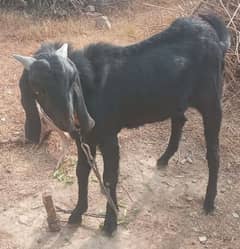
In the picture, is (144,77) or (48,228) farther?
(48,228)

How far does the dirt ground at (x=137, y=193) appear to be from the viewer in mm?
3760

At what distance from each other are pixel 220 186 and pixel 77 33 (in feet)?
9.89

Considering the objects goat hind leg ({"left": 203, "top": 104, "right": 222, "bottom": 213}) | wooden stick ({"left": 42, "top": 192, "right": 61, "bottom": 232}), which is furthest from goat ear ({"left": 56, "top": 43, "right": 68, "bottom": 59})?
goat hind leg ({"left": 203, "top": 104, "right": 222, "bottom": 213})

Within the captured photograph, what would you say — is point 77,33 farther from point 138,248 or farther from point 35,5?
point 138,248

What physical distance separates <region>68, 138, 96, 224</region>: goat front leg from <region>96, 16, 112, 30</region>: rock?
3290 millimetres

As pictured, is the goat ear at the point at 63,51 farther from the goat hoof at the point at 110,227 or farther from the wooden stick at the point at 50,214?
the goat hoof at the point at 110,227

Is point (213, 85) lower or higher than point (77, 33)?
higher

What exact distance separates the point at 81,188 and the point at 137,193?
60 centimetres

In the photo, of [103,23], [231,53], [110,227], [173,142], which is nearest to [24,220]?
[110,227]

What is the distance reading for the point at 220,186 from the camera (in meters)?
4.30

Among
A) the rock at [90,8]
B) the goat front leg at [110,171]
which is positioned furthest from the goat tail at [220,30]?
the rock at [90,8]

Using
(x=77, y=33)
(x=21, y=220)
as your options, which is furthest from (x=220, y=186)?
(x=77, y=33)

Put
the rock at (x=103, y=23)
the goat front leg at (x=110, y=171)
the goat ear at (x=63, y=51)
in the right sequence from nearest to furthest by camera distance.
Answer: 1. the goat ear at (x=63, y=51)
2. the goat front leg at (x=110, y=171)
3. the rock at (x=103, y=23)

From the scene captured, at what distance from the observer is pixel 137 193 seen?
13.8 ft
